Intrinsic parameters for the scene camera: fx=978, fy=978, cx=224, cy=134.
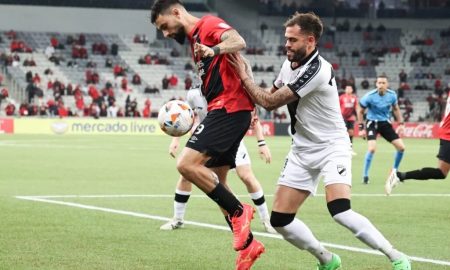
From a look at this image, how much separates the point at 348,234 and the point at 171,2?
13.5 ft

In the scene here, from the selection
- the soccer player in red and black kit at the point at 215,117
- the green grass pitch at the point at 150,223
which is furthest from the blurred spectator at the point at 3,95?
the soccer player in red and black kit at the point at 215,117

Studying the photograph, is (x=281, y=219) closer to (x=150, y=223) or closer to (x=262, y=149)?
(x=262, y=149)

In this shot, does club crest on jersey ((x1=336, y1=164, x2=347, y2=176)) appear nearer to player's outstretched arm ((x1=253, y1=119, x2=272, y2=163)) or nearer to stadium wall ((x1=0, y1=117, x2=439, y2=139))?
player's outstretched arm ((x1=253, y1=119, x2=272, y2=163))

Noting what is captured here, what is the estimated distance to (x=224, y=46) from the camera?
8.31 meters

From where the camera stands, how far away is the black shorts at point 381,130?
2180cm

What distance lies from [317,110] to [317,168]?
1.59 ft

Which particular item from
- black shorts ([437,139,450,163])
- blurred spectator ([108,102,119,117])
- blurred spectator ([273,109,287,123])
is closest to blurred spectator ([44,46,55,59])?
blurred spectator ([108,102,119,117])

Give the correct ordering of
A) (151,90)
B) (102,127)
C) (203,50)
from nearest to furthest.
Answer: (203,50)
(102,127)
(151,90)

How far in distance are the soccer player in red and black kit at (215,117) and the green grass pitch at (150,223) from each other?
643mm

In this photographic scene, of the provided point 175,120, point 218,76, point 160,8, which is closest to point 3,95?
point 175,120

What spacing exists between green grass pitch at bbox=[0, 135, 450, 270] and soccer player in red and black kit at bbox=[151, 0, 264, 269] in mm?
643

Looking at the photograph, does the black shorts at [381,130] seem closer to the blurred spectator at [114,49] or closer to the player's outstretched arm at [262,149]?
the player's outstretched arm at [262,149]


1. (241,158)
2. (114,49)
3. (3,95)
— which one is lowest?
(3,95)

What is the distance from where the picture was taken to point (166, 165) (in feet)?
85.1
